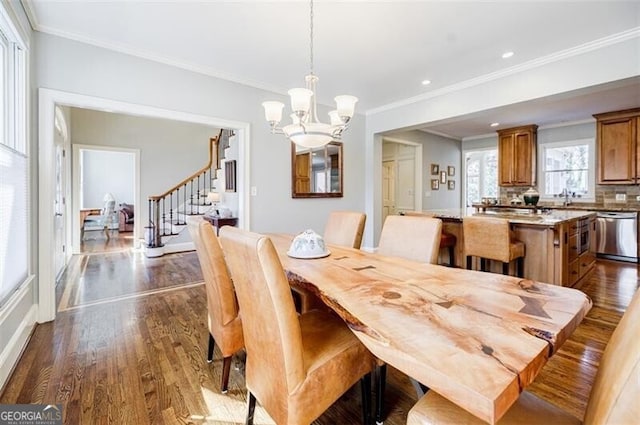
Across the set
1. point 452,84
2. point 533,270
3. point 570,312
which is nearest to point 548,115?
point 452,84

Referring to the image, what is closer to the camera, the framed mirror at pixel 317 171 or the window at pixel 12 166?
the window at pixel 12 166

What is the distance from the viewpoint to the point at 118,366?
1.97 meters

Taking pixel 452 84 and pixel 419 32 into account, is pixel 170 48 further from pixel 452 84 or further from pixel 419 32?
pixel 452 84

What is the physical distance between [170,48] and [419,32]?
2449 millimetres

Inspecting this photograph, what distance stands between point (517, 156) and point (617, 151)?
5.07 ft

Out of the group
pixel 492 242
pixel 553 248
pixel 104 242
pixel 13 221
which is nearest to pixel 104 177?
pixel 104 242

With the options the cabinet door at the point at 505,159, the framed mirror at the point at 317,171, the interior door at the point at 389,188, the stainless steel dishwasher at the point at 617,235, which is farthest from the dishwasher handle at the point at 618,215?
the framed mirror at the point at 317,171

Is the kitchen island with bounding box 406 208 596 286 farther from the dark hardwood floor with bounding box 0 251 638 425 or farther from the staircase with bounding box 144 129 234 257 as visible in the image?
the staircase with bounding box 144 129 234 257

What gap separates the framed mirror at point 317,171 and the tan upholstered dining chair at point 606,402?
3.70 meters

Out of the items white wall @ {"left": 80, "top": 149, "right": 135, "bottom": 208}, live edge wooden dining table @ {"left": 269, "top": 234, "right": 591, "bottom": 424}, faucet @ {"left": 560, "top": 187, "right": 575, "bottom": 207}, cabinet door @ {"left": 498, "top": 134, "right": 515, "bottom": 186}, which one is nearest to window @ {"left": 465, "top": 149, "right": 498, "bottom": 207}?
cabinet door @ {"left": 498, "top": 134, "right": 515, "bottom": 186}

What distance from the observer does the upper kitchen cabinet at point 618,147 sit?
Result: 15.9ft

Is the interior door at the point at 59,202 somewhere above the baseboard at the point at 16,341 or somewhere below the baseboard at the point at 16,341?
above

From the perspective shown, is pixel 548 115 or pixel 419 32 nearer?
pixel 419 32

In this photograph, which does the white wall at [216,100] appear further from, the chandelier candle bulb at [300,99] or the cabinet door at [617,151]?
the cabinet door at [617,151]
